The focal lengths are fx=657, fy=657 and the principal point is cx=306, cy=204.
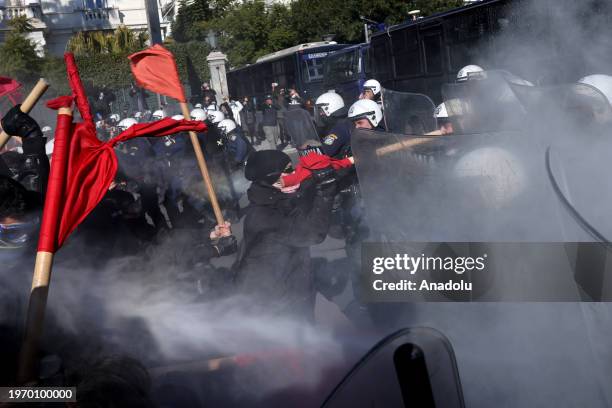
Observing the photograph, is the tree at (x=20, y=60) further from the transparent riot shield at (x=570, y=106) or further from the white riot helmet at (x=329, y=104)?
the transparent riot shield at (x=570, y=106)

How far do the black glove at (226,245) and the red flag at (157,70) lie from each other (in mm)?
1374

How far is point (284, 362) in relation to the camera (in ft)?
11.9

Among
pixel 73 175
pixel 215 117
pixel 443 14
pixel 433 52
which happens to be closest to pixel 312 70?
pixel 433 52

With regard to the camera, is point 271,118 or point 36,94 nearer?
point 36,94

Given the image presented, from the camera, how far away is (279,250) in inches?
161

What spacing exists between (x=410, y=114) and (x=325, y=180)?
1.03 metres

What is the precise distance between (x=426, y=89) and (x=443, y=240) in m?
10.3

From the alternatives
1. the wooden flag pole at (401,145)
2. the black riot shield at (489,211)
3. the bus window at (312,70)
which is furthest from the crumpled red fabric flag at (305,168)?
the bus window at (312,70)

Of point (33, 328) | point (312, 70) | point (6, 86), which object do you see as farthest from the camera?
point (312, 70)

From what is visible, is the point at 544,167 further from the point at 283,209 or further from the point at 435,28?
the point at 435,28

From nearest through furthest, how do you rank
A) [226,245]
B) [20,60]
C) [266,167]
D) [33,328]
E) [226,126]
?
[33,328] → [266,167] → [226,245] → [226,126] → [20,60]

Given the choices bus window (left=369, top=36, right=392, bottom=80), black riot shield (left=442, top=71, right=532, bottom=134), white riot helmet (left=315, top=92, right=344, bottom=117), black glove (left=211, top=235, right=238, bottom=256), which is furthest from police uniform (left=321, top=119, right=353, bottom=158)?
bus window (left=369, top=36, right=392, bottom=80)

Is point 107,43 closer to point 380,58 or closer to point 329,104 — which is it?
point 380,58

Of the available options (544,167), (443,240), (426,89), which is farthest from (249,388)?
(426,89)
